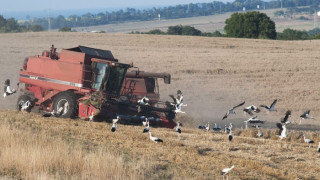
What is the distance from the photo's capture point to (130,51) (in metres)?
52.7

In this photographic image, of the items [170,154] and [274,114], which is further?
A: [274,114]

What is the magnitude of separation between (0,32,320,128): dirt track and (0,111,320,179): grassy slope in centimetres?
1270

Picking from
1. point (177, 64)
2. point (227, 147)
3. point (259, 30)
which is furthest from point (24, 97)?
point (259, 30)

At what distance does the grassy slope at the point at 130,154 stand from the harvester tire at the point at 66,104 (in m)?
1.46

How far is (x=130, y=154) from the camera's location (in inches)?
661

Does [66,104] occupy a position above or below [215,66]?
above

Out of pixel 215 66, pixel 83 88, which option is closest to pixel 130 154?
pixel 83 88

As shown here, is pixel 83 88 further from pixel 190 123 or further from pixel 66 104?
pixel 190 123

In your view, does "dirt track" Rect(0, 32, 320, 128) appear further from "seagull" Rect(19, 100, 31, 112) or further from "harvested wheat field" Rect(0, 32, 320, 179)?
"seagull" Rect(19, 100, 31, 112)

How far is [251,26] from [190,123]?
58742 millimetres

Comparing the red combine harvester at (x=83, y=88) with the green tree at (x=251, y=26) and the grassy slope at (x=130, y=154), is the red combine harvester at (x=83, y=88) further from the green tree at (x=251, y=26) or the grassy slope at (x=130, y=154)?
the green tree at (x=251, y=26)

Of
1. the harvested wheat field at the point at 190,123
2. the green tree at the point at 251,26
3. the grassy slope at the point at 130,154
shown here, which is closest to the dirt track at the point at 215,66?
the harvested wheat field at the point at 190,123

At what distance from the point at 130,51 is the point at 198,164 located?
36.8m

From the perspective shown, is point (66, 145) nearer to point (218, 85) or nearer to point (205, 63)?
point (218, 85)
